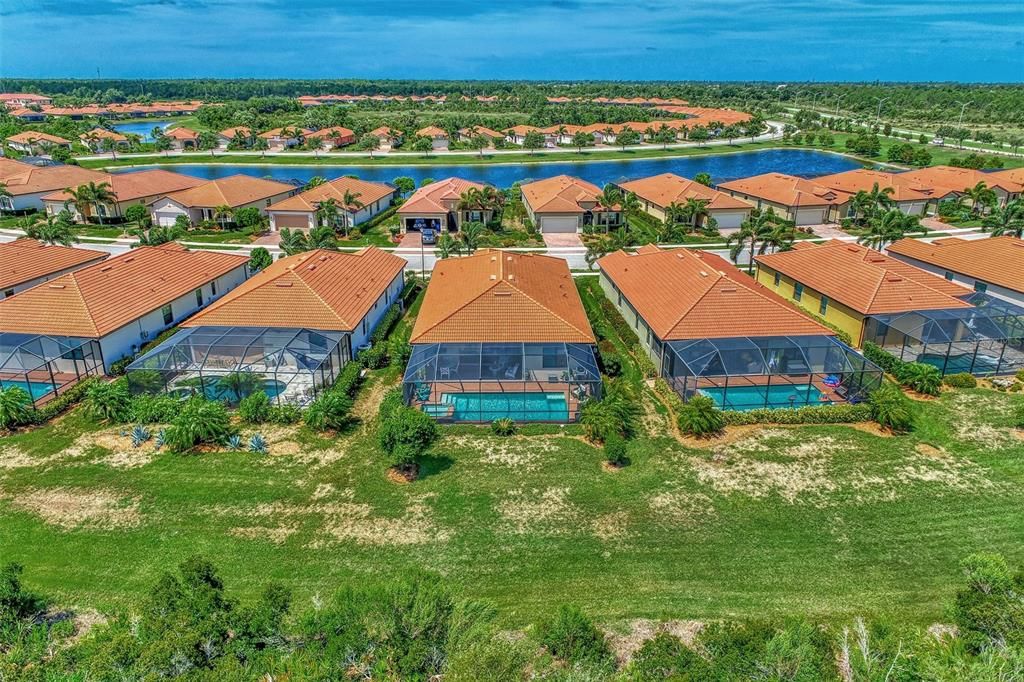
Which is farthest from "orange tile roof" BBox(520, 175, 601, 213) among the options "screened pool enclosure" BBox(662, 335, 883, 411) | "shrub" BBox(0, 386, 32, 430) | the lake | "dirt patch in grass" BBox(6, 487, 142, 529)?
"dirt patch in grass" BBox(6, 487, 142, 529)

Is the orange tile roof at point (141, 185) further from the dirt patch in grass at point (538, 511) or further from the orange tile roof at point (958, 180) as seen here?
the orange tile roof at point (958, 180)

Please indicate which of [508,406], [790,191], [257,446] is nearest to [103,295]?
[257,446]

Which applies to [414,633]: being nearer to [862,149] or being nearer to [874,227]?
[874,227]

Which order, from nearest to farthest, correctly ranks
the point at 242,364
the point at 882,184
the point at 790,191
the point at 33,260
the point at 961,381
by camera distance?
the point at 242,364
the point at 961,381
the point at 33,260
the point at 790,191
the point at 882,184

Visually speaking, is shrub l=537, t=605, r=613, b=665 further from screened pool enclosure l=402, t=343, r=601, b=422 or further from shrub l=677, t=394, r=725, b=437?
screened pool enclosure l=402, t=343, r=601, b=422

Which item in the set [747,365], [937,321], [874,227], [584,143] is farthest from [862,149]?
[747,365]

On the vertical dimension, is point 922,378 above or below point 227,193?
below

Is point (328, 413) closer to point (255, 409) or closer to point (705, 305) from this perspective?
point (255, 409)
